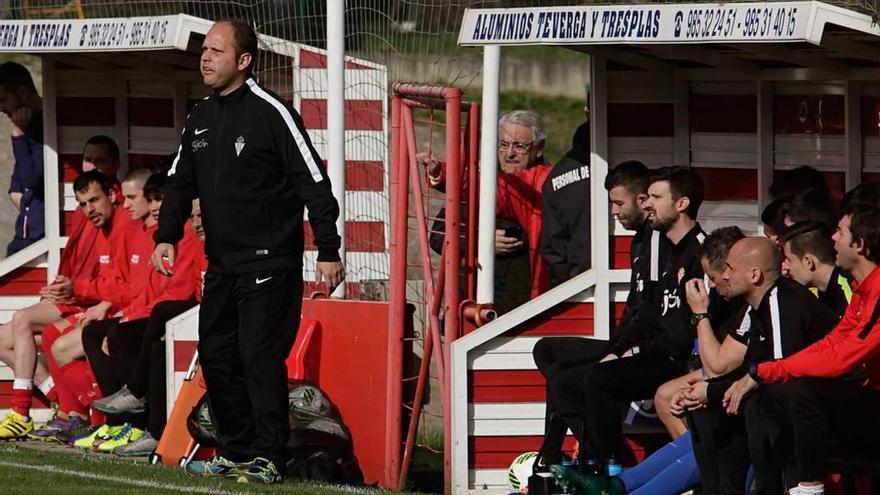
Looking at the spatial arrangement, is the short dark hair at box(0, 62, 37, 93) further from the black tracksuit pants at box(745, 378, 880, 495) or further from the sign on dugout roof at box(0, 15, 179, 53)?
the black tracksuit pants at box(745, 378, 880, 495)

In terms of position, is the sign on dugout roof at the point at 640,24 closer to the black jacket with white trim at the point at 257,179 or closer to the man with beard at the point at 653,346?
the man with beard at the point at 653,346

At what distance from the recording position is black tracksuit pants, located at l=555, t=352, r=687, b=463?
8758 millimetres

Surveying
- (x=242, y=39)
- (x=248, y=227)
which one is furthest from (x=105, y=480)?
(x=242, y=39)

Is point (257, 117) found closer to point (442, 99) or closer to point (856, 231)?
point (442, 99)

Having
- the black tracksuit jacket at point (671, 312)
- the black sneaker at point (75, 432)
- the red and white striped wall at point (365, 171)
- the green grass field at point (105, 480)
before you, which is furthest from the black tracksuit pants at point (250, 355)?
the black sneaker at point (75, 432)

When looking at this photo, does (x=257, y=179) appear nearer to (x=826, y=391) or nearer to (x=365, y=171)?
(x=365, y=171)

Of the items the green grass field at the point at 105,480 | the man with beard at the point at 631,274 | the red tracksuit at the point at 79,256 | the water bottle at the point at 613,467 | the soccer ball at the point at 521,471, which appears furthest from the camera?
the red tracksuit at the point at 79,256

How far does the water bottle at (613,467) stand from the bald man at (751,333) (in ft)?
1.76

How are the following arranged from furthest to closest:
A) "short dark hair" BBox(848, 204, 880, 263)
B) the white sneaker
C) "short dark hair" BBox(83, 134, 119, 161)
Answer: "short dark hair" BBox(83, 134, 119, 161) → the white sneaker → "short dark hair" BBox(848, 204, 880, 263)

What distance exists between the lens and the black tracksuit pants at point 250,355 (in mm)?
8805

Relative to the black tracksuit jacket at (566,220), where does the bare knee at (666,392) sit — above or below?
below

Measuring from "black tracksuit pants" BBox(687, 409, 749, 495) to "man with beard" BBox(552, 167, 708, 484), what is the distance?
2.10 ft

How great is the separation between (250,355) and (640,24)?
2214 mm

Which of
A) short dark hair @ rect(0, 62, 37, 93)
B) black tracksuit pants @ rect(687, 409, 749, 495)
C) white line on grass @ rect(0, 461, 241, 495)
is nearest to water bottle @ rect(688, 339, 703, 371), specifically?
black tracksuit pants @ rect(687, 409, 749, 495)
